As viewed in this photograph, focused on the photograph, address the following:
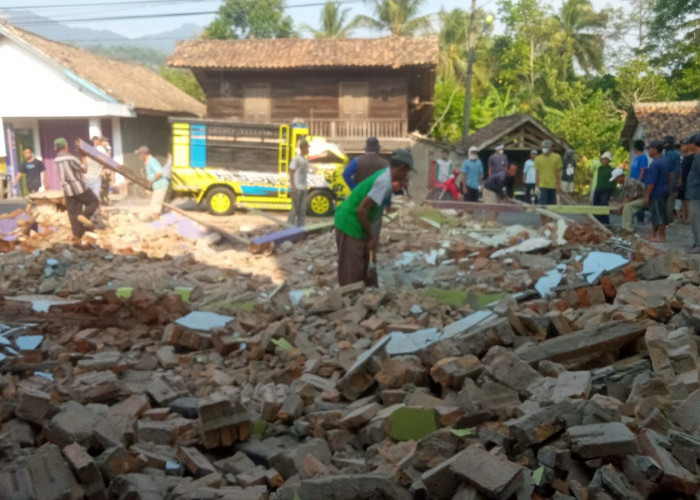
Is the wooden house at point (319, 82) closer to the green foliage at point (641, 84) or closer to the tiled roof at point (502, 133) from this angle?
the tiled roof at point (502, 133)

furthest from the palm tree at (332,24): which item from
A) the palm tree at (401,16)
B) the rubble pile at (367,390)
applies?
the rubble pile at (367,390)

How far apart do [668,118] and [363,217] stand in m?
17.0

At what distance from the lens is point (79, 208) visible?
34.6 ft

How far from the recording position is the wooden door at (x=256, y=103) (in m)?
24.9

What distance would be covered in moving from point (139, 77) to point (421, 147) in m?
12.2

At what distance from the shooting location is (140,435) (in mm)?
3379

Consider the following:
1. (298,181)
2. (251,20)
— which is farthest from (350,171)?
(251,20)

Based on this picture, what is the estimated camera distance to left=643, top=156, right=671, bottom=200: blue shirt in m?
9.58

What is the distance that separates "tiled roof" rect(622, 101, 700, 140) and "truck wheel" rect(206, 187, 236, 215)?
480 inches

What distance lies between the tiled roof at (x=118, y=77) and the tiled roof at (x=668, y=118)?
1645 centimetres

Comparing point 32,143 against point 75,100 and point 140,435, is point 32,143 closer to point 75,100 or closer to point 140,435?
point 75,100

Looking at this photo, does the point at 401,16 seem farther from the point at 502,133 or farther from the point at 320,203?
Result: the point at 320,203

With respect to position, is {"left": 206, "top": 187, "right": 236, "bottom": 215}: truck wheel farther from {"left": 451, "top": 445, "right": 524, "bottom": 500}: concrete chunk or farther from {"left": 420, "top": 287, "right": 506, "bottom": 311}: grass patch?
{"left": 451, "top": 445, "right": 524, "bottom": 500}: concrete chunk

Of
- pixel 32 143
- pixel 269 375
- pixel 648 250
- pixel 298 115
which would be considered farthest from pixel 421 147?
pixel 269 375
